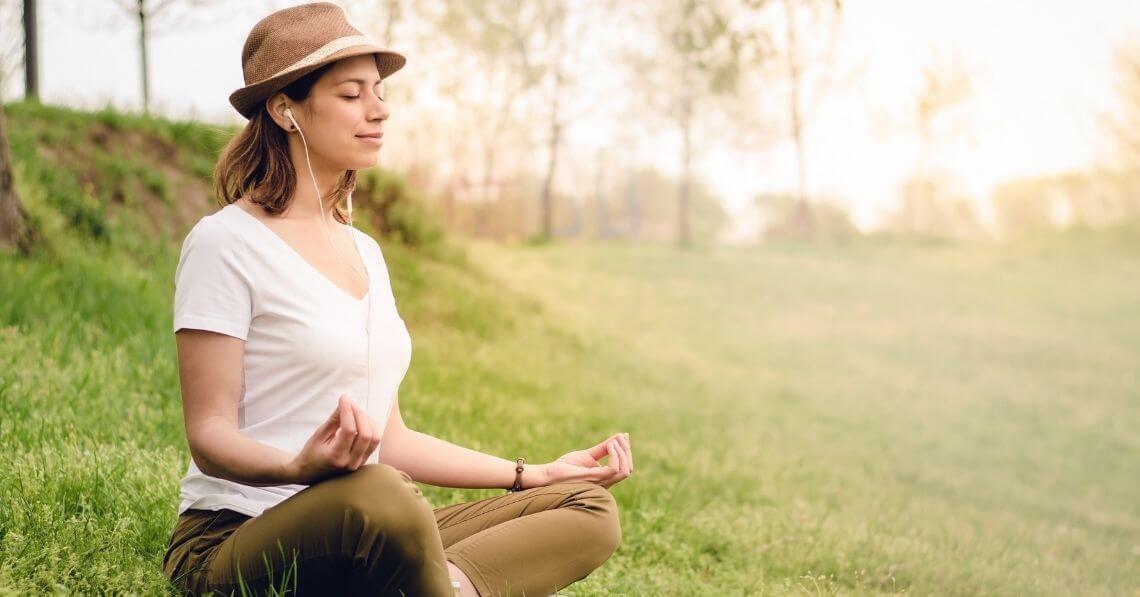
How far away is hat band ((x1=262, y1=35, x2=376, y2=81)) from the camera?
250 cm

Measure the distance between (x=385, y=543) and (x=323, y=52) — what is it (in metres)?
1.24

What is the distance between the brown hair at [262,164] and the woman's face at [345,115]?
4 centimetres

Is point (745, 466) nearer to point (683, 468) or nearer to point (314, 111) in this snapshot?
point (683, 468)

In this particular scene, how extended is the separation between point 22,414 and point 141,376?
1.25 meters

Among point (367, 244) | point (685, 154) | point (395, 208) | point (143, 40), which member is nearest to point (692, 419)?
point (395, 208)

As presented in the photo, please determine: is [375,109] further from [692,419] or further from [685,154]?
[685,154]

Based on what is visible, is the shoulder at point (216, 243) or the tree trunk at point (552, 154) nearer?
the shoulder at point (216, 243)

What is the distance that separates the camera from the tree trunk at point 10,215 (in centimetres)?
645

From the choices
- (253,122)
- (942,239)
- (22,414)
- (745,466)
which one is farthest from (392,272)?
(942,239)

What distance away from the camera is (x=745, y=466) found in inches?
292

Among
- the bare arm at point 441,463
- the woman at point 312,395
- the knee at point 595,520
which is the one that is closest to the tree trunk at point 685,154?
the bare arm at point 441,463

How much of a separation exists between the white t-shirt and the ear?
0.26 metres

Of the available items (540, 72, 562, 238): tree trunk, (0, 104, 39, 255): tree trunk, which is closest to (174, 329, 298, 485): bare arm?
(0, 104, 39, 255): tree trunk

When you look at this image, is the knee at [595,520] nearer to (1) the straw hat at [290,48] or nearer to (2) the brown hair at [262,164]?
(2) the brown hair at [262,164]
